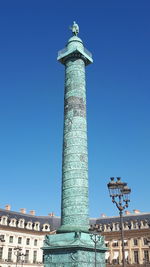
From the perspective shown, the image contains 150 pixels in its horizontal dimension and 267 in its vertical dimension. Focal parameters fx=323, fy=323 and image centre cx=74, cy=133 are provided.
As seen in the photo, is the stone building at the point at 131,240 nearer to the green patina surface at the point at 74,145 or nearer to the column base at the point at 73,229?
the green patina surface at the point at 74,145

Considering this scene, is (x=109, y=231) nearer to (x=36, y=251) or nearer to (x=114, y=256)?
(x=114, y=256)

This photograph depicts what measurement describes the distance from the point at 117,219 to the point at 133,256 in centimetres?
761

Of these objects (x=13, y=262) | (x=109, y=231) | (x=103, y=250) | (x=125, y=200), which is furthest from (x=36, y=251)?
(x=125, y=200)

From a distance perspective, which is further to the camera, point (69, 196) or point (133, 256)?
point (133, 256)

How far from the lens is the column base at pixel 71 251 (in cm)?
1617

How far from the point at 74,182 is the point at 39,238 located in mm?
39753

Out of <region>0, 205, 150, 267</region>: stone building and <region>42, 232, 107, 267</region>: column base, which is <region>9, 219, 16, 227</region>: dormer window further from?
<region>42, 232, 107, 267</region>: column base

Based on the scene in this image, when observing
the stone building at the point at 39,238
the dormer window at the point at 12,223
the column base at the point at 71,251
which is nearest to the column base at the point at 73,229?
the column base at the point at 71,251

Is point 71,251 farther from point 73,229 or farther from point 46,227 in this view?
point 46,227

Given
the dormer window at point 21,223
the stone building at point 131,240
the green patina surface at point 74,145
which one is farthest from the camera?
the dormer window at point 21,223

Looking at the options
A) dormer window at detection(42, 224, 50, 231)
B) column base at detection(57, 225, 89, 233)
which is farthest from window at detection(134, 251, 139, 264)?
column base at detection(57, 225, 89, 233)

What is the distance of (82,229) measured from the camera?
17328 millimetres

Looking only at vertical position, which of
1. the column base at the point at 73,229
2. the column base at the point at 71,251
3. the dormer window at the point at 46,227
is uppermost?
the dormer window at the point at 46,227

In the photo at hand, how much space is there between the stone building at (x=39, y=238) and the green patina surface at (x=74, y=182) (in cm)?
3309
